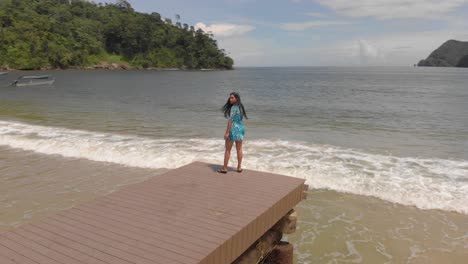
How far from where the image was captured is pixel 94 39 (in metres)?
131

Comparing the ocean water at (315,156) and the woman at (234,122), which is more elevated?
the woman at (234,122)

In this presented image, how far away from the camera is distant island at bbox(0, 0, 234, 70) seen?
106562 mm

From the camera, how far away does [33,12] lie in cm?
12194

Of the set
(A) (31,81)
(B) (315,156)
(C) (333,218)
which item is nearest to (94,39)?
(A) (31,81)

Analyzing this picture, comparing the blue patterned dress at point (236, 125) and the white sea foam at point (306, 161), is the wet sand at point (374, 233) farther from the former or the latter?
the blue patterned dress at point (236, 125)

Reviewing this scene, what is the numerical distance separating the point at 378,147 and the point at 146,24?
14862cm

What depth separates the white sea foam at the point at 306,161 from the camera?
10227mm

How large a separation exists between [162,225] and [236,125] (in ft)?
11.8

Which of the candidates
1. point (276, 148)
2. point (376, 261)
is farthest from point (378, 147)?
point (376, 261)

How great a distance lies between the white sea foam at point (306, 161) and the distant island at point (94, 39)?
100475 millimetres

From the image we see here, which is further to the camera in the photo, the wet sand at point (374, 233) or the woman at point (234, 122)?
the woman at point (234, 122)

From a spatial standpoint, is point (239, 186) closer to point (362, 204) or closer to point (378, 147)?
point (362, 204)

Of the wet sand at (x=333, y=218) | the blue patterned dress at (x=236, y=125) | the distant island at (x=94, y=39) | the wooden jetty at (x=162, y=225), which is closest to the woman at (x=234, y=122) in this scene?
the blue patterned dress at (x=236, y=125)

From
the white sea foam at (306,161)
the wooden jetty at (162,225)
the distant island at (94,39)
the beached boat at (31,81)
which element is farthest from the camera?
the distant island at (94,39)
